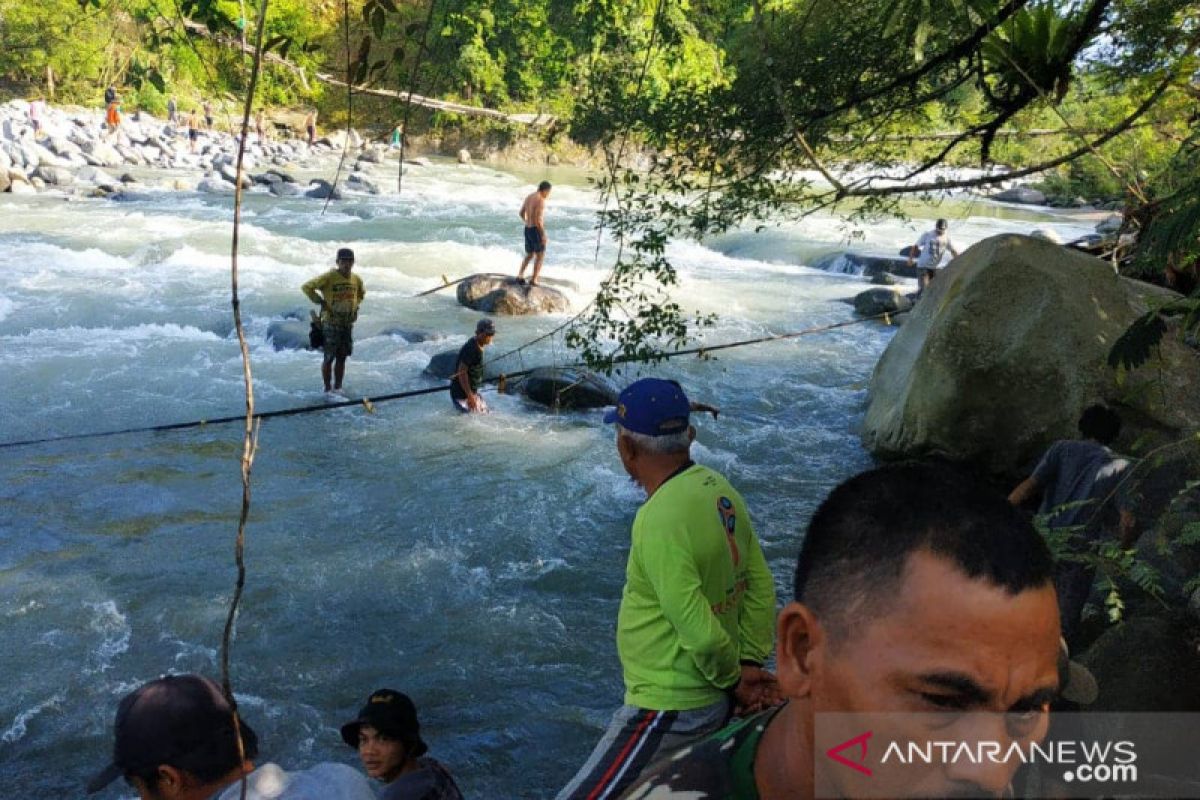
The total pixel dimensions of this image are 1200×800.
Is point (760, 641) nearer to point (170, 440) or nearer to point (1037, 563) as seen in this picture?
point (1037, 563)

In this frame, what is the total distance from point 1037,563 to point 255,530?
7.24m

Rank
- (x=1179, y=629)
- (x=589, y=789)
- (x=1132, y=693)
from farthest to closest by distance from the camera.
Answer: (x=1179, y=629) → (x=1132, y=693) → (x=589, y=789)

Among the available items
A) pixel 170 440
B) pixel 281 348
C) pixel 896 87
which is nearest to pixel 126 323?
pixel 281 348

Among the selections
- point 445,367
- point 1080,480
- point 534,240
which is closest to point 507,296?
point 534,240

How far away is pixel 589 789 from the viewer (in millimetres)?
2508

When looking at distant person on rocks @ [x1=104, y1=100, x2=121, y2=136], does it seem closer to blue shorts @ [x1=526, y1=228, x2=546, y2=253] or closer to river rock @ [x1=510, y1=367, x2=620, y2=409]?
blue shorts @ [x1=526, y1=228, x2=546, y2=253]

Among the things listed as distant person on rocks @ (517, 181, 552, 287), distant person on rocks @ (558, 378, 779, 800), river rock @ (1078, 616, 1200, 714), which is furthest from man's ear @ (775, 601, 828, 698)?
distant person on rocks @ (517, 181, 552, 287)

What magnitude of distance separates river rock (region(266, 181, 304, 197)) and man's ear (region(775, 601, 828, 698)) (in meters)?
25.6

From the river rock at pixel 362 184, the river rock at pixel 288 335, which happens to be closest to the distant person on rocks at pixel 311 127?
the river rock at pixel 362 184

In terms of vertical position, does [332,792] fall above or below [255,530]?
above

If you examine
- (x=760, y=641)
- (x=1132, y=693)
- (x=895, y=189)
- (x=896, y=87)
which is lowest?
(x=1132, y=693)

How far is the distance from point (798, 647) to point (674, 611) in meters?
1.41

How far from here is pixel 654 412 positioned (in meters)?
2.87

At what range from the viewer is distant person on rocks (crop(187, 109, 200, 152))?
3244 centimetres
